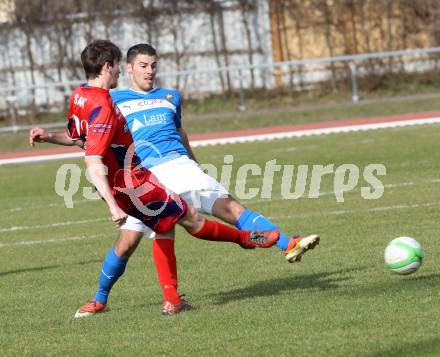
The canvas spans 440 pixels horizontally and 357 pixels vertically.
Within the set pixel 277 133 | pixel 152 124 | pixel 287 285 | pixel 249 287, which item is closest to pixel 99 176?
pixel 152 124

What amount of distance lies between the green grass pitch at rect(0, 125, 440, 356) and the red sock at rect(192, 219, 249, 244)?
0.43m

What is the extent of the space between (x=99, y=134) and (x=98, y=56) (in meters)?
0.54

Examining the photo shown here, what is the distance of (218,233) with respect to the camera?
7031 millimetres

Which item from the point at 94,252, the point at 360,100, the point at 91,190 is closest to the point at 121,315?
the point at 94,252

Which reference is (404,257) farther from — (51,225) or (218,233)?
(51,225)

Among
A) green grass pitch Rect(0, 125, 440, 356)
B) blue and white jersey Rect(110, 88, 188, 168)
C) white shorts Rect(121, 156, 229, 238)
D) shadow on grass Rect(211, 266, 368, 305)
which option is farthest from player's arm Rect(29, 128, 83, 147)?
shadow on grass Rect(211, 266, 368, 305)

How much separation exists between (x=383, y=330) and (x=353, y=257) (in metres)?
2.84

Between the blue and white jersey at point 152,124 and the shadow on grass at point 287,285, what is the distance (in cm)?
106

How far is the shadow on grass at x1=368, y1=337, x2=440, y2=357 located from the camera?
5.12m

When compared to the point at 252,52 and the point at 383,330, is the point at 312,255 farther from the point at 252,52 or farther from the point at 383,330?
the point at 252,52

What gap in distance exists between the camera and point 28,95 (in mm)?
26797

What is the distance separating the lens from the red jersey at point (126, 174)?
668cm

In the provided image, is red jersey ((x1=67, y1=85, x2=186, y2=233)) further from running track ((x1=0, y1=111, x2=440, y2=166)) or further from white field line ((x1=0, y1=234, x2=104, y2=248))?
running track ((x1=0, y1=111, x2=440, y2=166))

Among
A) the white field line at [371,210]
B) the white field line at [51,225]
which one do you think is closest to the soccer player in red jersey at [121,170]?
the white field line at [371,210]
